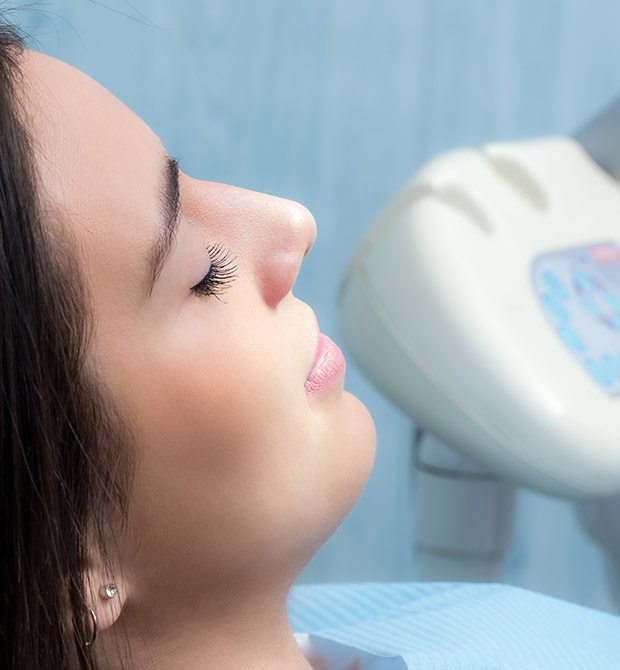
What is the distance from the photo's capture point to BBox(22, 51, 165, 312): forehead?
0.56m

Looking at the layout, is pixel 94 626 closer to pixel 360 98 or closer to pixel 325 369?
pixel 325 369

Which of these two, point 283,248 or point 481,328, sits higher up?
point 283,248

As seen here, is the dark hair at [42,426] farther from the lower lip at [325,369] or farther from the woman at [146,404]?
the lower lip at [325,369]

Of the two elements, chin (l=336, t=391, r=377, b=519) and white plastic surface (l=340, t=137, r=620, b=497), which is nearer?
chin (l=336, t=391, r=377, b=519)

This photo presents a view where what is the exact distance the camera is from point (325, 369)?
25.9 inches

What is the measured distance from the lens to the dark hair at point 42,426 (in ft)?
1.74

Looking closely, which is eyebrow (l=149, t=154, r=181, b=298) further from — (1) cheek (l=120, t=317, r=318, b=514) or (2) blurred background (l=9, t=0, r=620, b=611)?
(2) blurred background (l=9, t=0, r=620, b=611)

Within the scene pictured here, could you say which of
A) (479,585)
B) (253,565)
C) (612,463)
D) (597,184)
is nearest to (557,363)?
(612,463)

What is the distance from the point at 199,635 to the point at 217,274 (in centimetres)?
21

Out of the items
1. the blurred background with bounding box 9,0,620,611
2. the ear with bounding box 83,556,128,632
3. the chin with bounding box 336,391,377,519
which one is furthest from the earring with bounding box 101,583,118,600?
the blurred background with bounding box 9,0,620,611

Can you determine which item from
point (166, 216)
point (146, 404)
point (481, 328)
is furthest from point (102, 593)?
point (481, 328)

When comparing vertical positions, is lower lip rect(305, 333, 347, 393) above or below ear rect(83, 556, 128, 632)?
above

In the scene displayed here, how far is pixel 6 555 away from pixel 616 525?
0.77 meters

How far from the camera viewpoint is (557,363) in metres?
0.92
